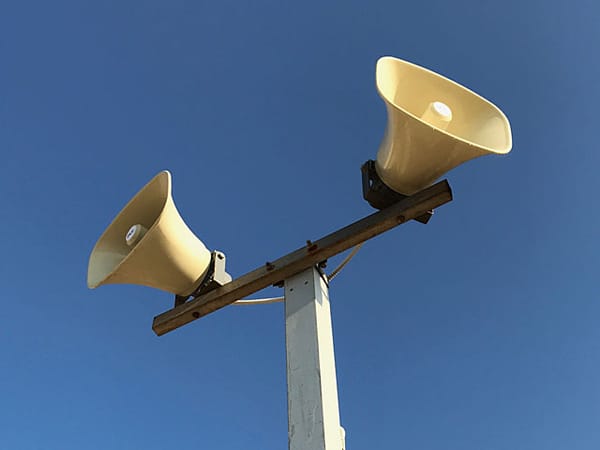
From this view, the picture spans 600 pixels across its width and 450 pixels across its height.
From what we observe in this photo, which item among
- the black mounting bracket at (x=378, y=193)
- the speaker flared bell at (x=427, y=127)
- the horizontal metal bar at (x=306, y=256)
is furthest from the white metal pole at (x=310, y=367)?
the speaker flared bell at (x=427, y=127)

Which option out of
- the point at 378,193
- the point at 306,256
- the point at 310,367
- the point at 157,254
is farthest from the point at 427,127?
the point at 157,254

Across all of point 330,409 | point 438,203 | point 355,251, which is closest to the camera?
point 330,409

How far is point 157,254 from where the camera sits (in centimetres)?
216

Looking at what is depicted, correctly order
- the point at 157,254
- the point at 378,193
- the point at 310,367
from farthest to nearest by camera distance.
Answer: the point at 157,254, the point at 378,193, the point at 310,367

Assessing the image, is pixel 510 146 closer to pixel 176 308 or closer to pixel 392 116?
pixel 392 116

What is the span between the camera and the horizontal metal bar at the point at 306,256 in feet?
6.27

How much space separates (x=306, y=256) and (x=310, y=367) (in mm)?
386

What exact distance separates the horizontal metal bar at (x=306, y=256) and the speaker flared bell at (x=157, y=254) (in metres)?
0.09

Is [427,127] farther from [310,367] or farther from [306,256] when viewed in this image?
[310,367]

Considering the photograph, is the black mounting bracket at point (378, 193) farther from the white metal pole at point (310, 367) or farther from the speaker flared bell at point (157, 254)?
the speaker flared bell at point (157, 254)

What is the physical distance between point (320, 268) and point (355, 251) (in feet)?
0.43

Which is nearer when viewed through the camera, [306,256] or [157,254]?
[306,256]

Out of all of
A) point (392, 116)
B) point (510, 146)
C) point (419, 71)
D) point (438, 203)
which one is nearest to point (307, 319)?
point (438, 203)

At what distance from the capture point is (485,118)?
2.08 metres
